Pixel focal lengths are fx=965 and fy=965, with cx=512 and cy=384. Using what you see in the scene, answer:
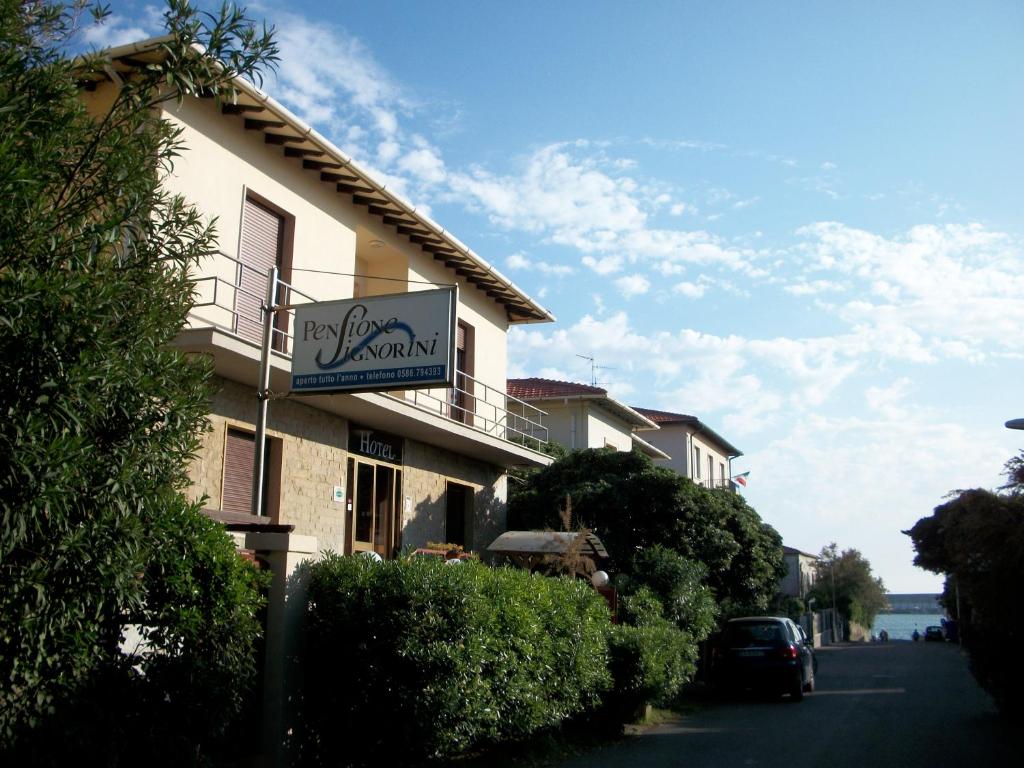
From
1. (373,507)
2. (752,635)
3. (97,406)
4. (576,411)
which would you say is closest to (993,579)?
(752,635)

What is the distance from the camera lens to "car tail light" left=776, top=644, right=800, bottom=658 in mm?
18594

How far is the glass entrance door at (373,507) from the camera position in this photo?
1723 centimetres

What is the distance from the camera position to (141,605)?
20.1 feet

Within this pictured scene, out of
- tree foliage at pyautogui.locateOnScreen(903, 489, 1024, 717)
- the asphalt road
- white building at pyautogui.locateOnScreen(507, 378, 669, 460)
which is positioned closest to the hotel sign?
the asphalt road

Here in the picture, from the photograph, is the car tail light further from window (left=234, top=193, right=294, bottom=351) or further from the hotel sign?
window (left=234, top=193, right=294, bottom=351)

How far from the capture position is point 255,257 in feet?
48.5

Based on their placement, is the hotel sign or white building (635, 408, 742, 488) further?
white building (635, 408, 742, 488)

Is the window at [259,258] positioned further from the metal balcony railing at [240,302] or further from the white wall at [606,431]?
the white wall at [606,431]

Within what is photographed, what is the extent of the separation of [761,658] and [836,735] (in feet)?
18.4

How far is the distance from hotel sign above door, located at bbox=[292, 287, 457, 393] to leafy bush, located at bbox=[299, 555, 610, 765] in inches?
127

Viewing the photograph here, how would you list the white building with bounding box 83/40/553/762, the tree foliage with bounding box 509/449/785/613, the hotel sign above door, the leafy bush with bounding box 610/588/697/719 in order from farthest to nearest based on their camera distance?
the tree foliage with bounding box 509/449/785/613 < the leafy bush with bounding box 610/588/697/719 < the white building with bounding box 83/40/553/762 < the hotel sign above door

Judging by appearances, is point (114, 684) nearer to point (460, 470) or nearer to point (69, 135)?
point (69, 135)

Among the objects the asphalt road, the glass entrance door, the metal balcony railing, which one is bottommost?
the asphalt road

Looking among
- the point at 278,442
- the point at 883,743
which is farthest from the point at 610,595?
the point at 278,442
